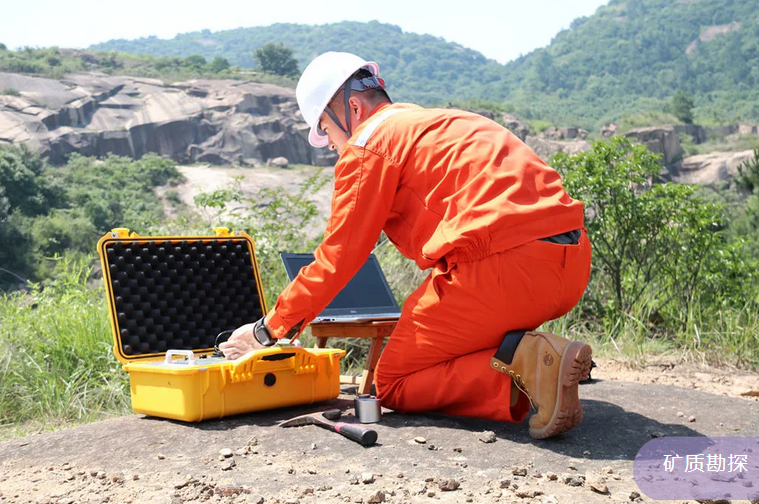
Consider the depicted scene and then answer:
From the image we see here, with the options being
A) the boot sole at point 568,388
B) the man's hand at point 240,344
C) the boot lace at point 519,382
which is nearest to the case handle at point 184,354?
the man's hand at point 240,344

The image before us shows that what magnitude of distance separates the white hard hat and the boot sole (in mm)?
1346

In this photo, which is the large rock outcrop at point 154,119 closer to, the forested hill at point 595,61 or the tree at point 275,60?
the tree at point 275,60

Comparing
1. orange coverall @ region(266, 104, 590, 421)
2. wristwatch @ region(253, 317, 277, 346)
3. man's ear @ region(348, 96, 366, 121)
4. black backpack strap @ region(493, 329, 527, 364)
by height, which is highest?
man's ear @ region(348, 96, 366, 121)

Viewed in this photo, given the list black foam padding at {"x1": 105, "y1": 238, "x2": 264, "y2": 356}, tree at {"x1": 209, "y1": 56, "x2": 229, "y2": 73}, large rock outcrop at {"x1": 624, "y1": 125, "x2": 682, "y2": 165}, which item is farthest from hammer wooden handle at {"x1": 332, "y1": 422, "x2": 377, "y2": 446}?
tree at {"x1": 209, "y1": 56, "x2": 229, "y2": 73}

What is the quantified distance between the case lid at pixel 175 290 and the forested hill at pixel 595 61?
109088 millimetres

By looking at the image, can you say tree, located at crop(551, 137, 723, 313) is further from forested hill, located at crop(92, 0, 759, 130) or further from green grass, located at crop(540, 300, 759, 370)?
forested hill, located at crop(92, 0, 759, 130)

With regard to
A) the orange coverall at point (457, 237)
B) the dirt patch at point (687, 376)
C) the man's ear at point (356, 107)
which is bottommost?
the dirt patch at point (687, 376)

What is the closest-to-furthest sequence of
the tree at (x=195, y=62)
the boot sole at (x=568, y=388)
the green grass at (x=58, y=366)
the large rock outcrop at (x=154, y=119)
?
1. the boot sole at (x=568, y=388)
2. the green grass at (x=58, y=366)
3. the large rock outcrop at (x=154, y=119)
4. the tree at (x=195, y=62)

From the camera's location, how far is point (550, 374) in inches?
102

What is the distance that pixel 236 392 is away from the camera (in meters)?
3.13

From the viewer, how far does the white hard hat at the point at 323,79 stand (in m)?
2.99

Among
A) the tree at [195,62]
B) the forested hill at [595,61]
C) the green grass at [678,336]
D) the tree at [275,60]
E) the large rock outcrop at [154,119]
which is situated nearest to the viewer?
the green grass at [678,336]

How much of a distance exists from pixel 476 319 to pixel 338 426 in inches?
25.4

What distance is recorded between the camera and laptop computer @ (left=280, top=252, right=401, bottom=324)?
3.74 metres
